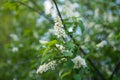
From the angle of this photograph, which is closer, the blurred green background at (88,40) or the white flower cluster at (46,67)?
the white flower cluster at (46,67)

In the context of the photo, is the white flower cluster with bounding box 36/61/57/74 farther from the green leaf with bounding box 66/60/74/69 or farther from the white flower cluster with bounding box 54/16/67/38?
the white flower cluster with bounding box 54/16/67/38

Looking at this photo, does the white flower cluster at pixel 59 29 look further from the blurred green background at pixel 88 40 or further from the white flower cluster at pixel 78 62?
the blurred green background at pixel 88 40

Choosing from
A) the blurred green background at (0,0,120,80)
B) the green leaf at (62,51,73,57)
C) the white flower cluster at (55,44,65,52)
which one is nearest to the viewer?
the green leaf at (62,51,73,57)

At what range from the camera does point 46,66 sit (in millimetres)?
3137

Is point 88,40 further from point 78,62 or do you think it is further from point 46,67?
point 46,67

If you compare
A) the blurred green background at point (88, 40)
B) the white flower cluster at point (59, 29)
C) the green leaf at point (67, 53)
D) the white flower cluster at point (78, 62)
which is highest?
the white flower cluster at point (59, 29)

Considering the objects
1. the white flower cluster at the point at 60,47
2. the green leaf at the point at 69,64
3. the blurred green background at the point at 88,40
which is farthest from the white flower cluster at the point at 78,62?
the blurred green background at the point at 88,40

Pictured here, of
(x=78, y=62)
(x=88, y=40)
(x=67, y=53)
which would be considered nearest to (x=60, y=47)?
(x=67, y=53)

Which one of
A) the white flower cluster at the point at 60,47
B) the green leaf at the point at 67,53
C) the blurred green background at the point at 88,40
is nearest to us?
the green leaf at the point at 67,53

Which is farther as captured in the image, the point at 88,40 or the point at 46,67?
the point at 88,40

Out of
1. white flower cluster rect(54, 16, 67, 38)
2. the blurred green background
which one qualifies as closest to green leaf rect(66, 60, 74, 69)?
white flower cluster rect(54, 16, 67, 38)

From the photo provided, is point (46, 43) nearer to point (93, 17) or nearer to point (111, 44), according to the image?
point (111, 44)

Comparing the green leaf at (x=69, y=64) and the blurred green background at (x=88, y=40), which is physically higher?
the green leaf at (x=69, y=64)

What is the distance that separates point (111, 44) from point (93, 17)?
0.85 metres
